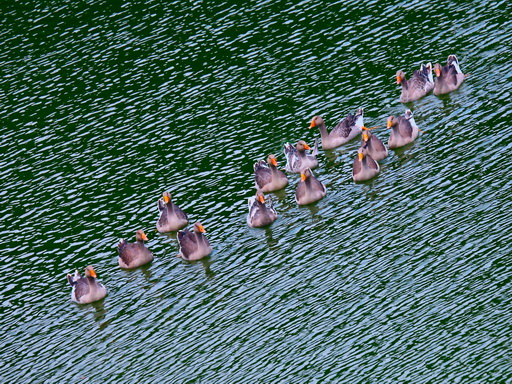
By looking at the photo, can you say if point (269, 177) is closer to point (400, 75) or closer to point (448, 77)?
point (400, 75)

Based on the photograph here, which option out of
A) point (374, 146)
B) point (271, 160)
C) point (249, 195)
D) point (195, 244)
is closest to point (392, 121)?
point (374, 146)

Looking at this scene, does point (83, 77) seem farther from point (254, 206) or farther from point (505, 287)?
point (505, 287)

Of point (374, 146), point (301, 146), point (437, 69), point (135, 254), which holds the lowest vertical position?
point (374, 146)

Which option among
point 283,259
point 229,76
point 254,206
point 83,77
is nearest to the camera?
point 283,259

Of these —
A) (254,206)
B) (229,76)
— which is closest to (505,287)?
(254,206)

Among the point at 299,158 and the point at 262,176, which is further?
the point at 299,158
